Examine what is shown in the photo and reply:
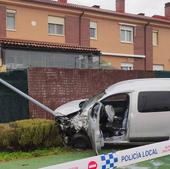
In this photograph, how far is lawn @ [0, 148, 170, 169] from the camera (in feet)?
34.2

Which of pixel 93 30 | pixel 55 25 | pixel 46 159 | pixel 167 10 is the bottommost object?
pixel 46 159

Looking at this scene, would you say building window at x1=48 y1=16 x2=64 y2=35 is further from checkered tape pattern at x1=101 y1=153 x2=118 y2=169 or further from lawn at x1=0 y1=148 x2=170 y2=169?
checkered tape pattern at x1=101 y1=153 x2=118 y2=169

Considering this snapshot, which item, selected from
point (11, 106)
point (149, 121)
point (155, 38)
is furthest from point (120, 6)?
point (149, 121)

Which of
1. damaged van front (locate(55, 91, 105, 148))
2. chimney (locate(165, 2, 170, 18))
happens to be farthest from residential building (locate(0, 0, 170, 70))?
damaged van front (locate(55, 91, 105, 148))

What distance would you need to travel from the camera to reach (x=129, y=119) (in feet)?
40.5

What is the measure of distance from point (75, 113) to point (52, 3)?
2301 cm

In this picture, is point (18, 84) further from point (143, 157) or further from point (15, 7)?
point (15, 7)

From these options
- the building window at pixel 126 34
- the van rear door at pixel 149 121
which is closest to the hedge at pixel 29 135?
the van rear door at pixel 149 121

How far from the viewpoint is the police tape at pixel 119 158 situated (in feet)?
20.9

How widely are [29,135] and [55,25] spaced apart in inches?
943

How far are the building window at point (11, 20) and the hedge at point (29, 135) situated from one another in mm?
21194

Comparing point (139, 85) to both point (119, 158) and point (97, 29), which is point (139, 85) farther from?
point (97, 29)

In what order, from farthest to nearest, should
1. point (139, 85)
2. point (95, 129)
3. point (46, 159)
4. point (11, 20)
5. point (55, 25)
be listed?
point (55, 25) → point (11, 20) → point (139, 85) → point (46, 159) → point (95, 129)

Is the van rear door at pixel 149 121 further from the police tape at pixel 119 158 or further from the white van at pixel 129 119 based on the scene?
the police tape at pixel 119 158
